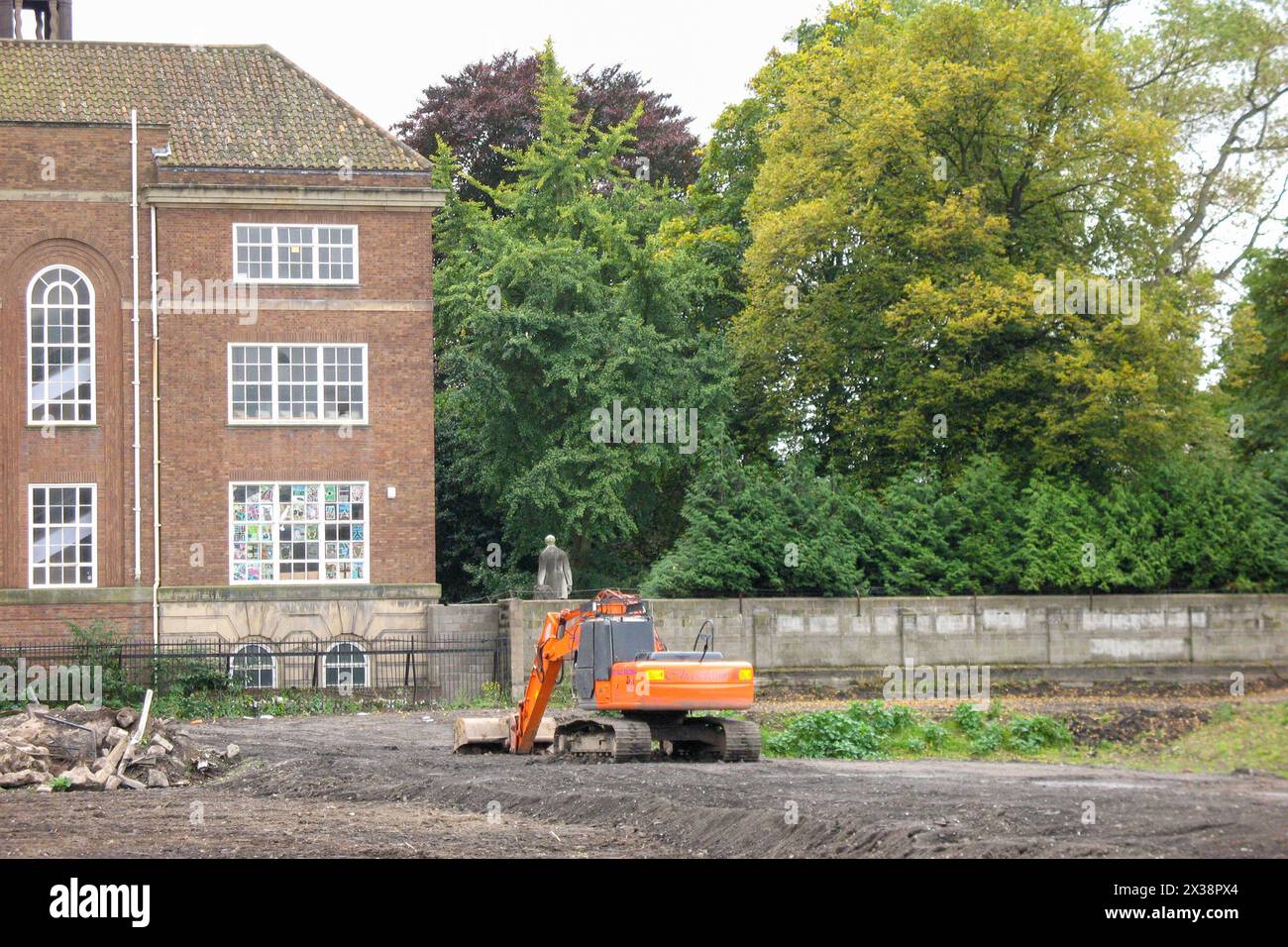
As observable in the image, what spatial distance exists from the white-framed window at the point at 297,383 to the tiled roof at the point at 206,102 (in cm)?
436

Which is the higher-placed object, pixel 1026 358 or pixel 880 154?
pixel 880 154

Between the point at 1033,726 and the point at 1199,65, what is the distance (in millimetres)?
29709

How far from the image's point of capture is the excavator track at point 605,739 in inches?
963

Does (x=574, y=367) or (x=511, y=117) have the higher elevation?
(x=511, y=117)

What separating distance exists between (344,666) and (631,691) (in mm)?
16888

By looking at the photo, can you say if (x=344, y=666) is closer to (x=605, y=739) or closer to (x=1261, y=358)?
(x=605, y=739)

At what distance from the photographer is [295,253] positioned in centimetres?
4059

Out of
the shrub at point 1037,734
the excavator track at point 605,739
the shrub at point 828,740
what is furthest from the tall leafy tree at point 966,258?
the excavator track at point 605,739

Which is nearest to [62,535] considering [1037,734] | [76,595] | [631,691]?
[76,595]

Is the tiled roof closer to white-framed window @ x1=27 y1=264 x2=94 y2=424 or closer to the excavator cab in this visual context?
white-framed window @ x1=27 y1=264 x2=94 y2=424

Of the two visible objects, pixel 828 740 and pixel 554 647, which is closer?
pixel 554 647
